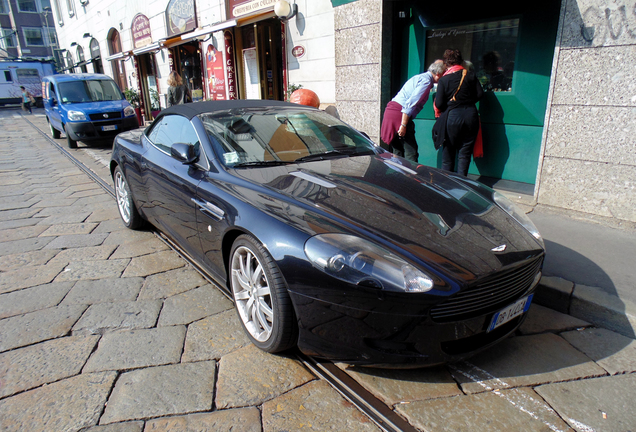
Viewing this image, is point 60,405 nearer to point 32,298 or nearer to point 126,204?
point 32,298

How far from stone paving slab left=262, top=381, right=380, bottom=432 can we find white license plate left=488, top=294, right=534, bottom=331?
77 cm

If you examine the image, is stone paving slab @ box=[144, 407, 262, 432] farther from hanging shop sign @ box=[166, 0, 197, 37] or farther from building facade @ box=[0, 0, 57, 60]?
building facade @ box=[0, 0, 57, 60]

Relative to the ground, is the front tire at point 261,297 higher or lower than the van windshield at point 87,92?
lower

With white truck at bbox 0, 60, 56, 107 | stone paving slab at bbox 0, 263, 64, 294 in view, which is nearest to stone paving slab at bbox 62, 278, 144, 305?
stone paving slab at bbox 0, 263, 64, 294

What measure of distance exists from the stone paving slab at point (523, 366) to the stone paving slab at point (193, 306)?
1595mm

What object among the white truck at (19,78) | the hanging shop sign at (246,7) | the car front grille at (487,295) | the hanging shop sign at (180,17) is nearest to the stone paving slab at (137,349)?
the car front grille at (487,295)

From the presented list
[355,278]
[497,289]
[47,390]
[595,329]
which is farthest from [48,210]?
[595,329]

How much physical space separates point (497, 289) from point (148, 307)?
2.27m

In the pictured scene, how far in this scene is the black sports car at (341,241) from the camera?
192cm

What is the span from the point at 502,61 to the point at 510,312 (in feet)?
13.8

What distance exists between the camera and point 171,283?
10.9 ft

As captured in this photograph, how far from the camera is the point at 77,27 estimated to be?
25.4 metres

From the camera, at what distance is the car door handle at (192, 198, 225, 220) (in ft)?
8.44

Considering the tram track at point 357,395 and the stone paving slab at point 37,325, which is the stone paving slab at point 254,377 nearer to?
the tram track at point 357,395
